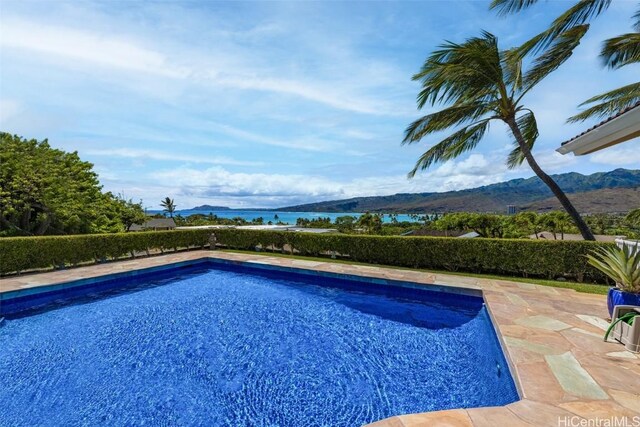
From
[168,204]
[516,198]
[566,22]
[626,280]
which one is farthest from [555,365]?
[516,198]

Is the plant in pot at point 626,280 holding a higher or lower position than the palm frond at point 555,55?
lower

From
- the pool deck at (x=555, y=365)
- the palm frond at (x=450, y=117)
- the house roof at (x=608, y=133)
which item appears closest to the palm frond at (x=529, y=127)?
the palm frond at (x=450, y=117)

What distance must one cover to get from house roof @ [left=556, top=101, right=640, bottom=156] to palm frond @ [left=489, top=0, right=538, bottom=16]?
4864mm

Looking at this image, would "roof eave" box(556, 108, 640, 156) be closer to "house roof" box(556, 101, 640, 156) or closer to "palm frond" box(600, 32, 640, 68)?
"house roof" box(556, 101, 640, 156)

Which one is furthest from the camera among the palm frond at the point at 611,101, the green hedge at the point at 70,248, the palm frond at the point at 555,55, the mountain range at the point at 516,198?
the mountain range at the point at 516,198

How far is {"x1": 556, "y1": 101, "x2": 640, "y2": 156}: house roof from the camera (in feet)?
11.7

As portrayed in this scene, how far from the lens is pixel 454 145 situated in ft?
32.8

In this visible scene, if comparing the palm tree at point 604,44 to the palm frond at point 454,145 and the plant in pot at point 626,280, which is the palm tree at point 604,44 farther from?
the plant in pot at point 626,280

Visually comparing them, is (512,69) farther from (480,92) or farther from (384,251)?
(384,251)

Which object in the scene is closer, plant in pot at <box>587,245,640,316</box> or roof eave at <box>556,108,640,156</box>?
roof eave at <box>556,108,640,156</box>

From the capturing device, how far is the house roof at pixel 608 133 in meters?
3.56

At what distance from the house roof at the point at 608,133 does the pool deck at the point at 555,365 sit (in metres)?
2.83

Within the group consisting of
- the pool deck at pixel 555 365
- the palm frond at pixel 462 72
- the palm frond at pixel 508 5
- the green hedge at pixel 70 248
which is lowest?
the pool deck at pixel 555 365

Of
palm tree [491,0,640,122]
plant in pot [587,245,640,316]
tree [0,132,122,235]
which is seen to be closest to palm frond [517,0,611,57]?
palm tree [491,0,640,122]
